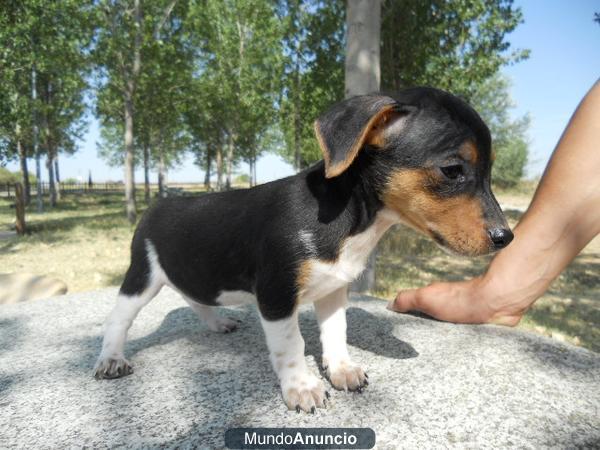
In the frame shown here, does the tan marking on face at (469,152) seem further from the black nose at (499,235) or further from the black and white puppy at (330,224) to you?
the black nose at (499,235)

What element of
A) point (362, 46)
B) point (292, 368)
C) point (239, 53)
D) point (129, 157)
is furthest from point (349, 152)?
point (239, 53)

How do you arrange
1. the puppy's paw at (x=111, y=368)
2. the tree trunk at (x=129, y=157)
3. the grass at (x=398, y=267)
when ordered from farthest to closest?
the tree trunk at (x=129, y=157)
the grass at (x=398, y=267)
the puppy's paw at (x=111, y=368)

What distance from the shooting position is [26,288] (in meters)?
A: 6.38

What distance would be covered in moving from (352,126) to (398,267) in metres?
8.78

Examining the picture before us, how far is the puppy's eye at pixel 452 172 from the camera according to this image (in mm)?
2115

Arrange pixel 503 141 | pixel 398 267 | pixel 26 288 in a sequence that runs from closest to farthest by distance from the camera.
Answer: pixel 26 288
pixel 398 267
pixel 503 141

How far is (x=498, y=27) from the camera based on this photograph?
50.7 feet

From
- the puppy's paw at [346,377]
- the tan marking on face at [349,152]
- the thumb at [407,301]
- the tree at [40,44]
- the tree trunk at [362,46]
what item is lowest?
the puppy's paw at [346,377]

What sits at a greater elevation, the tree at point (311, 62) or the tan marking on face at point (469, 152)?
the tree at point (311, 62)

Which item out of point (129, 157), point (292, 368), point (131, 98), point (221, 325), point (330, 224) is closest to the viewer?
point (330, 224)

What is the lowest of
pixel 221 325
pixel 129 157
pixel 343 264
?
pixel 221 325

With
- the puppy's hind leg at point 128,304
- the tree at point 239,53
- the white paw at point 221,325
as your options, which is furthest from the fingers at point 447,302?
the tree at point 239,53

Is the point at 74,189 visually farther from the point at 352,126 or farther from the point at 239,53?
the point at 352,126

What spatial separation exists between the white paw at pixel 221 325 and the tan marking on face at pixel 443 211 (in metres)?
2.26
